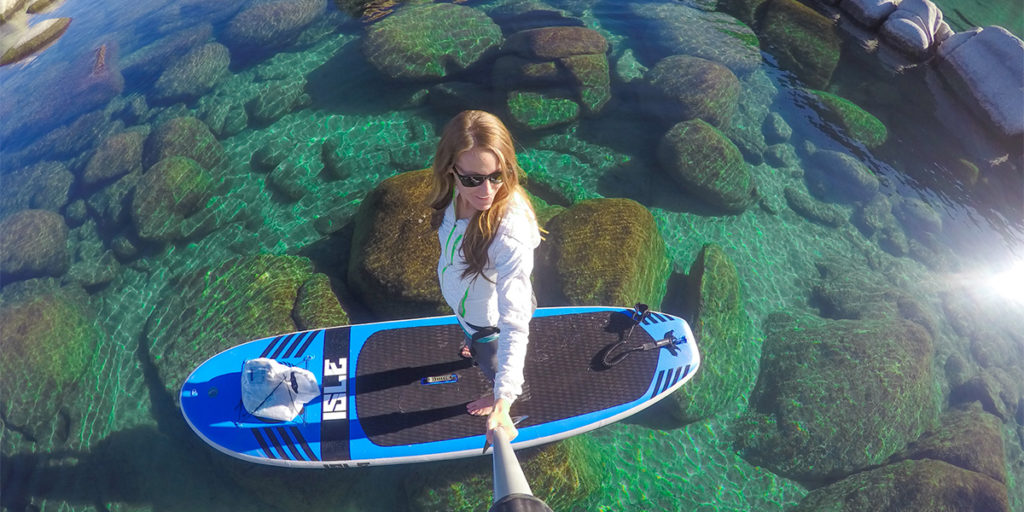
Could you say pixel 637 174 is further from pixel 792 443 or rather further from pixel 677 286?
pixel 792 443

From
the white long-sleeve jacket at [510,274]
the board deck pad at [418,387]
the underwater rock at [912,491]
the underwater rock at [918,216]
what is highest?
the white long-sleeve jacket at [510,274]

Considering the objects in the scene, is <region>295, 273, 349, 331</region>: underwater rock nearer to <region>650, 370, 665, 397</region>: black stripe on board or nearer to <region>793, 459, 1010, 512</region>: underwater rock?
<region>650, 370, 665, 397</region>: black stripe on board

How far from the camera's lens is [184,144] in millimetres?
9492

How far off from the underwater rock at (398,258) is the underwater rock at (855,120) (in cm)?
981

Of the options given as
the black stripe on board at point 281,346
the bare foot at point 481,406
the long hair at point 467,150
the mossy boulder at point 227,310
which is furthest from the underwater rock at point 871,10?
the black stripe on board at point 281,346

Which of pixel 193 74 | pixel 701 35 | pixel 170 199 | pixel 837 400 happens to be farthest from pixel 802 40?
pixel 193 74

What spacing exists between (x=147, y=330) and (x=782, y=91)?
45.5ft

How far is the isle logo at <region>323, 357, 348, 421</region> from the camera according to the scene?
5508 millimetres

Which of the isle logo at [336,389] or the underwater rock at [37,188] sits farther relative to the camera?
the underwater rock at [37,188]

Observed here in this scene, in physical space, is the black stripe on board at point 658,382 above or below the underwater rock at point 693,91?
below

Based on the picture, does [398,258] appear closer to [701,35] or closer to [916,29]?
[701,35]

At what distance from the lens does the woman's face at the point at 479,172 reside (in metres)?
2.89

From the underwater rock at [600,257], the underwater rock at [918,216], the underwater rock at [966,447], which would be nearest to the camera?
the underwater rock at [966,447]

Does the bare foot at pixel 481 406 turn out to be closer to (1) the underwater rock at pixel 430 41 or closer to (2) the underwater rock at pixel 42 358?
(2) the underwater rock at pixel 42 358
